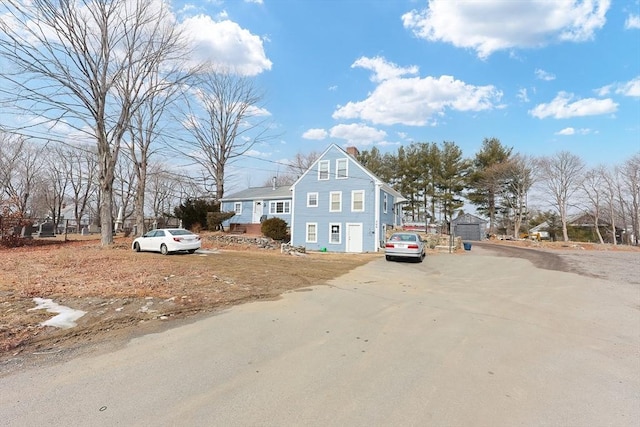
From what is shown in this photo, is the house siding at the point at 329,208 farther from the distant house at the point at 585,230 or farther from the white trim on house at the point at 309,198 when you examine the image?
the distant house at the point at 585,230

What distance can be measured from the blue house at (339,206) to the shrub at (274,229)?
841mm

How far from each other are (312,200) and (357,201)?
390 centimetres

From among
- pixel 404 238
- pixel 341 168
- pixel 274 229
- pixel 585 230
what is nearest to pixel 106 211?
pixel 274 229

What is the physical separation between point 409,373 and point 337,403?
107 cm

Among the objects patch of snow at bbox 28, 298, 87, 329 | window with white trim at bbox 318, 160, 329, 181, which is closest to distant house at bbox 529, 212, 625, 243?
window with white trim at bbox 318, 160, 329, 181

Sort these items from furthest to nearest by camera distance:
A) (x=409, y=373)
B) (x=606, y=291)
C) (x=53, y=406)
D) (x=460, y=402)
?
(x=606, y=291) → (x=409, y=373) → (x=460, y=402) → (x=53, y=406)

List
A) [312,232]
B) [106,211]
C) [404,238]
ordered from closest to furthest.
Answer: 1. [404,238]
2. [106,211]
3. [312,232]

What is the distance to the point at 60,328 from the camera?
4.83 m

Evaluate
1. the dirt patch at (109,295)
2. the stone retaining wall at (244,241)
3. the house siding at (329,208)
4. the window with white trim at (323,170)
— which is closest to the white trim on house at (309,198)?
the house siding at (329,208)

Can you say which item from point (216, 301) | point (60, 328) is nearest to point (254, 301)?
point (216, 301)

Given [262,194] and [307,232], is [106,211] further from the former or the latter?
[262,194]

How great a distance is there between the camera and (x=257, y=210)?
3102 centimetres

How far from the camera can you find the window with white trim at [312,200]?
2653 centimetres

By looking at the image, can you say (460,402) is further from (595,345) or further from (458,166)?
(458,166)
